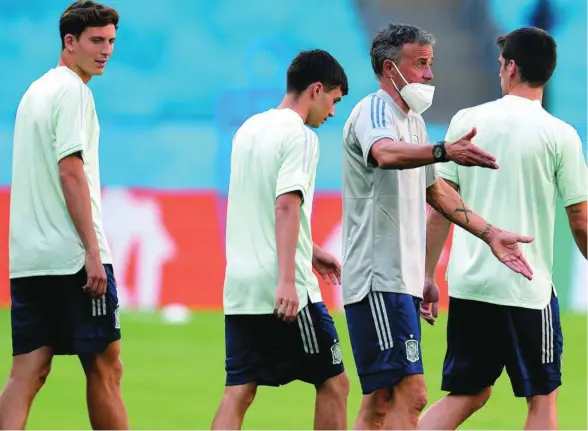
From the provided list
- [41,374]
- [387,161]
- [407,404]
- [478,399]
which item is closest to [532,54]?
[387,161]

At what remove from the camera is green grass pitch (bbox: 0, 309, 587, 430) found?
8.21 m

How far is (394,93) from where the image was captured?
610 centimetres

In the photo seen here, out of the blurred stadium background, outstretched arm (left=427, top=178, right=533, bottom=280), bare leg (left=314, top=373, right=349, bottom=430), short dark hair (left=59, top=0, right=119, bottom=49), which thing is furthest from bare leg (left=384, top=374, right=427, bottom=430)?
the blurred stadium background

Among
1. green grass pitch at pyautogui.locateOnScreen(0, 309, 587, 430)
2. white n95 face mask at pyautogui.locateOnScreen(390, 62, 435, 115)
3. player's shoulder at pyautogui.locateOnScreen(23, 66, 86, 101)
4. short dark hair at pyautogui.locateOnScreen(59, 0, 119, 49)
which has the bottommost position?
green grass pitch at pyautogui.locateOnScreen(0, 309, 587, 430)

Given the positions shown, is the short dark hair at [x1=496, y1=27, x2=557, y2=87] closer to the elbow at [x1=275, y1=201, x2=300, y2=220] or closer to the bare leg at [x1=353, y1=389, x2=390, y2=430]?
the elbow at [x1=275, y1=201, x2=300, y2=220]

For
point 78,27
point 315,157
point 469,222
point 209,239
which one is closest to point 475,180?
→ point 469,222

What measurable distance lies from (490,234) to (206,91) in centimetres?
1070

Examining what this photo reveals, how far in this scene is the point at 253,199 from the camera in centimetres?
610

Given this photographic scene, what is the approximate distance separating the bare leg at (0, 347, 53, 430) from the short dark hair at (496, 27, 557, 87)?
8.69 ft

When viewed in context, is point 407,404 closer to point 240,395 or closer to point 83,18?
point 240,395

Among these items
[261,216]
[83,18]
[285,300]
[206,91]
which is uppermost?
[206,91]

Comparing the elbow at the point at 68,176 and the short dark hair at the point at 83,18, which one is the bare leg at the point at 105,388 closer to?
the elbow at the point at 68,176

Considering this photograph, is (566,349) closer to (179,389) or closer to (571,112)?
(179,389)

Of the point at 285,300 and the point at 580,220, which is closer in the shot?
the point at 285,300
